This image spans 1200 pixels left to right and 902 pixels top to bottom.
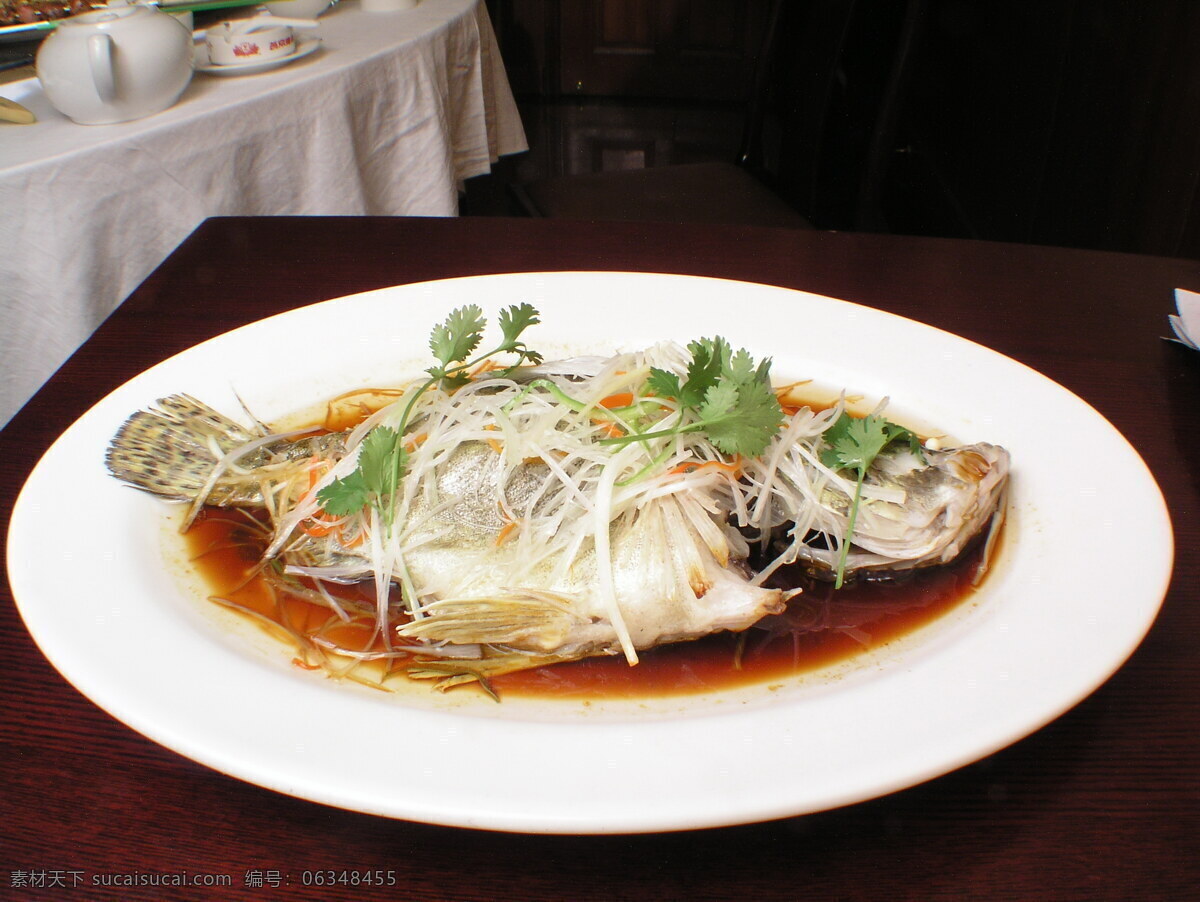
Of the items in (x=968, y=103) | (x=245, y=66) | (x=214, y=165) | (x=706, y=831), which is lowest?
(x=968, y=103)

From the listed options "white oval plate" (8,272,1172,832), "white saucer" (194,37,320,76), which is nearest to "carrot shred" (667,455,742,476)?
"white oval plate" (8,272,1172,832)

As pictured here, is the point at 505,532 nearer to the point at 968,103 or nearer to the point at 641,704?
the point at 641,704

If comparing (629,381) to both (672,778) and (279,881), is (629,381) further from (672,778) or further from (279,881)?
(279,881)

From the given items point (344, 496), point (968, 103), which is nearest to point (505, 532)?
point (344, 496)

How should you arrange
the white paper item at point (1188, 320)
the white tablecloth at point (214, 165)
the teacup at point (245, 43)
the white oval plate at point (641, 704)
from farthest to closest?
the teacup at point (245, 43), the white tablecloth at point (214, 165), the white paper item at point (1188, 320), the white oval plate at point (641, 704)

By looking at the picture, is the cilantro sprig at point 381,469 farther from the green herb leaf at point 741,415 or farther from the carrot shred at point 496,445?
the green herb leaf at point 741,415

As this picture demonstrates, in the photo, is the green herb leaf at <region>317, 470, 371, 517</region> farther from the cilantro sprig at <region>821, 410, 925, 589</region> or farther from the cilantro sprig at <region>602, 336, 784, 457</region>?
the cilantro sprig at <region>821, 410, 925, 589</region>

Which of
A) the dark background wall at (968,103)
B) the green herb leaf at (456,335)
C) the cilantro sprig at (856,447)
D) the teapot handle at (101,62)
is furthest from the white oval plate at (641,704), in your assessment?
the dark background wall at (968,103)
